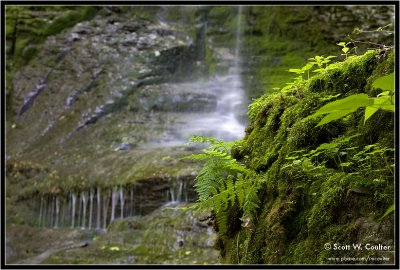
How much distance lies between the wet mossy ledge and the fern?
0.29ft

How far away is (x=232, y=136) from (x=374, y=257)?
30.6 ft

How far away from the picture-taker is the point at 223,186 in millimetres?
2312

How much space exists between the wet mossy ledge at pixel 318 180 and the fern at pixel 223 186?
9 cm

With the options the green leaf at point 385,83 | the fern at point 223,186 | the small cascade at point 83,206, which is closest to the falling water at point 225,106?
the small cascade at point 83,206

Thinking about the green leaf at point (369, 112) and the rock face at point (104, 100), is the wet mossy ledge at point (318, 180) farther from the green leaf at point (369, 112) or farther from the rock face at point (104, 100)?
the rock face at point (104, 100)

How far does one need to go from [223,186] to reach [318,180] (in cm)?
54

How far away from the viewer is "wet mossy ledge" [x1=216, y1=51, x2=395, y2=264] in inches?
72.4

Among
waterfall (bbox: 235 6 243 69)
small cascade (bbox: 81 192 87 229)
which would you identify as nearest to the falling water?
waterfall (bbox: 235 6 243 69)

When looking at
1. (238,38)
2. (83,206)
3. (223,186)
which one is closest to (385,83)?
(223,186)

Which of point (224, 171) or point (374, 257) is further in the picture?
point (224, 171)

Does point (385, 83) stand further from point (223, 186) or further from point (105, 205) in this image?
point (105, 205)

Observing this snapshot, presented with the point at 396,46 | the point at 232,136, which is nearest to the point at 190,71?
the point at 232,136

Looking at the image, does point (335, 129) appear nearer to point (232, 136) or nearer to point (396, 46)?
point (396, 46)

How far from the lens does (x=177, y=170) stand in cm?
874
